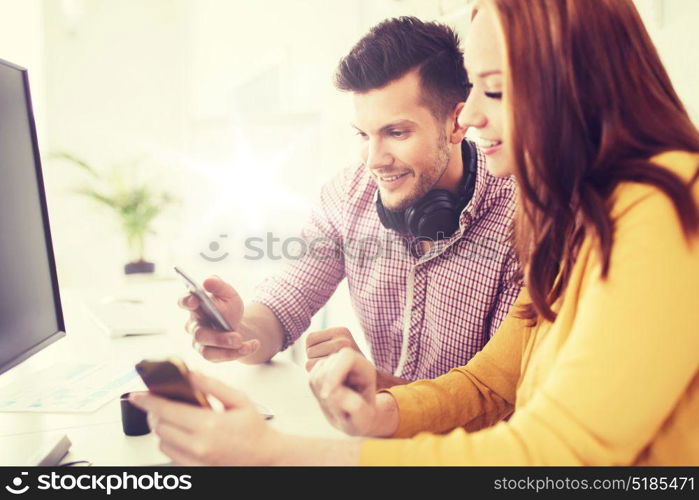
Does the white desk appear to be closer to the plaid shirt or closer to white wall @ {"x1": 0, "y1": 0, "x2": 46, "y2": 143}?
the plaid shirt

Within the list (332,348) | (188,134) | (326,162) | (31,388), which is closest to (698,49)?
(332,348)

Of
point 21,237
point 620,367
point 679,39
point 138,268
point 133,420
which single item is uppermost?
point 679,39

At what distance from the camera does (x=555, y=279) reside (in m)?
0.81

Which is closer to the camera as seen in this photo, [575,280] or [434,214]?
[575,280]

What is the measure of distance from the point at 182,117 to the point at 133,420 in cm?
311

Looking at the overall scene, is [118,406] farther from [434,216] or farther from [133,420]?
[434,216]

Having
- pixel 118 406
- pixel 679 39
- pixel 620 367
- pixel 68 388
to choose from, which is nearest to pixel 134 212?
pixel 68 388

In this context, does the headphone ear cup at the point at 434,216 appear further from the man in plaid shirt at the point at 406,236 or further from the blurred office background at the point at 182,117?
the blurred office background at the point at 182,117

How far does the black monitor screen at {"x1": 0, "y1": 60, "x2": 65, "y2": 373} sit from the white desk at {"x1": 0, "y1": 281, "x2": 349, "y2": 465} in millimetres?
116

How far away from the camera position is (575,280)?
2.14ft

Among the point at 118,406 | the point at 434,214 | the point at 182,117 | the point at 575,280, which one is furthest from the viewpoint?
the point at 182,117

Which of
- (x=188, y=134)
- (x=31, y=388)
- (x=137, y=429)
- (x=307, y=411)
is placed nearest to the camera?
(x=137, y=429)
